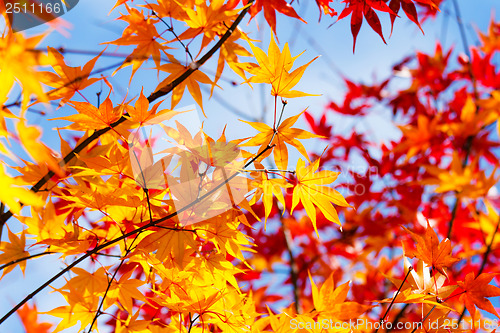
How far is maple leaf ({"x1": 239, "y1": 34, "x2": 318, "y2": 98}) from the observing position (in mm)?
584

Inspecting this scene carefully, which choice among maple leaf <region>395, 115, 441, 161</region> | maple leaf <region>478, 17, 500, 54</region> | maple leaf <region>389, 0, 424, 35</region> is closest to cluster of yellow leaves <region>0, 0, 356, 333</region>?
maple leaf <region>389, 0, 424, 35</region>

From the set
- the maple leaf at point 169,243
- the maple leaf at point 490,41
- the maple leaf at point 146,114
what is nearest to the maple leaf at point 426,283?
the maple leaf at point 169,243

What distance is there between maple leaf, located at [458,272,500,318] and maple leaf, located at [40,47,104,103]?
839mm

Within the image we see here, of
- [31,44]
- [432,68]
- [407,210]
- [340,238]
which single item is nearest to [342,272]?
[340,238]

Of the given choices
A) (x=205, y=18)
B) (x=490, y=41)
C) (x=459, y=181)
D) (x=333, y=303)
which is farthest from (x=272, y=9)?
(x=490, y=41)

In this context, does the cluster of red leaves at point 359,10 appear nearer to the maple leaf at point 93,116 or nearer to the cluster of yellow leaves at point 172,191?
the cluster of yellow leaves at point 172,191

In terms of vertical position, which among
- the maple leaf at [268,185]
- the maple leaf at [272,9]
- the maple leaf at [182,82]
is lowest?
the maple leaf at [268,185]

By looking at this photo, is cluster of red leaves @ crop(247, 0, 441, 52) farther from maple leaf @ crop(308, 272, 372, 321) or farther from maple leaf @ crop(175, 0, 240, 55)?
maple leaf @ crop(308, 272, 372, 321)

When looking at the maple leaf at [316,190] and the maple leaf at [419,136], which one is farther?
the maple leaf at [419,136]

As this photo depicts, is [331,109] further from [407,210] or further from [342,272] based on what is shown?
[342,272]

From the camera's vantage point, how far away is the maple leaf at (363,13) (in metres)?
0.77

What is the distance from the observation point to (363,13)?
800mm

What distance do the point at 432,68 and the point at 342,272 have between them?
4.91 feet

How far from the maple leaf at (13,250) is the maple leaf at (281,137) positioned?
501 mm
